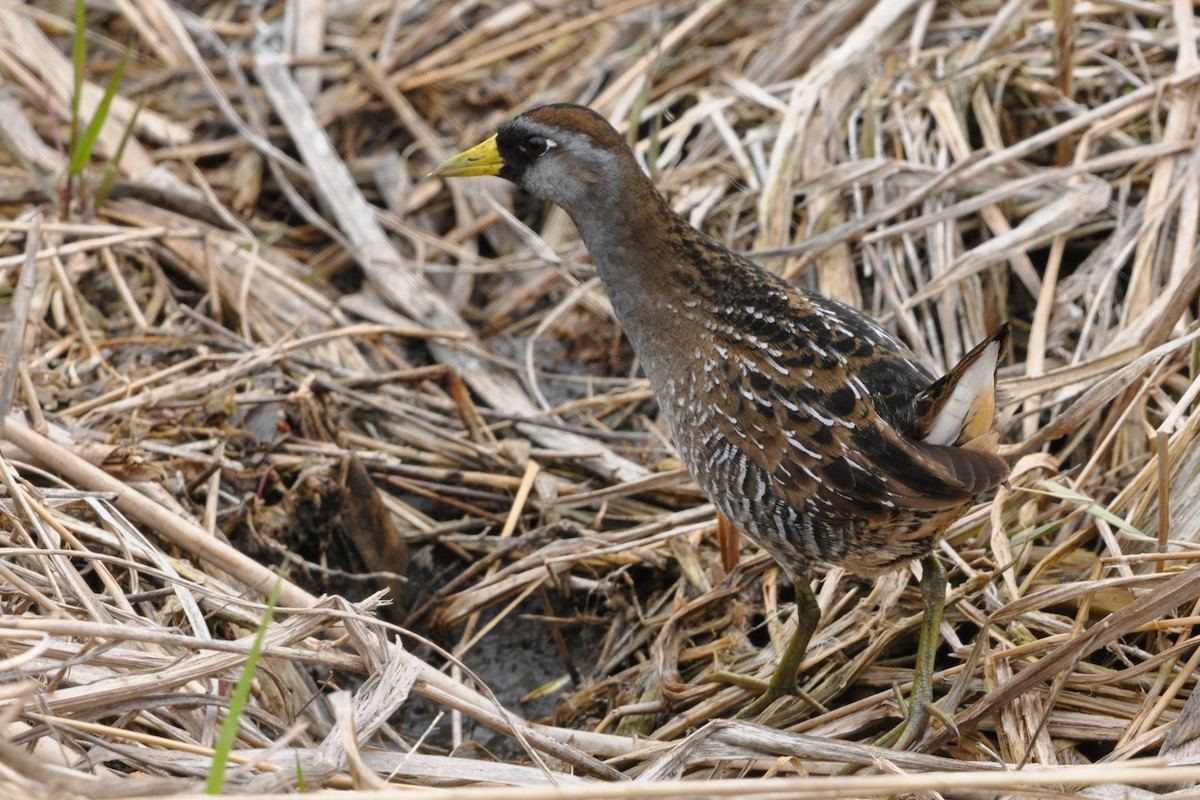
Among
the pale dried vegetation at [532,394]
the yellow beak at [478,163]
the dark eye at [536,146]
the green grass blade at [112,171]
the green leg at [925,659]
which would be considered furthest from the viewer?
the green grass blade at [112,171]

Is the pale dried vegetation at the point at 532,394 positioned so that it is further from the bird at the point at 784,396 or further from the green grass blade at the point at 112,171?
the bird at the point at 784,396

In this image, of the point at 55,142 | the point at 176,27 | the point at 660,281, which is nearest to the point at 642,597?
Answer: the point at 660,281

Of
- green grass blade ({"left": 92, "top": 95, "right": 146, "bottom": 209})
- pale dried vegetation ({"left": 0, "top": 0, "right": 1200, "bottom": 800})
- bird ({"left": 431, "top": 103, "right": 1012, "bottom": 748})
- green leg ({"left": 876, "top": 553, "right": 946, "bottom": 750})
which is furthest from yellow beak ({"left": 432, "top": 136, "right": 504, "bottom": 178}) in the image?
green leg ({"left": 876, "top": 553, "right": 946, "bottom": 750})

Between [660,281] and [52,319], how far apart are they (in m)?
2.01

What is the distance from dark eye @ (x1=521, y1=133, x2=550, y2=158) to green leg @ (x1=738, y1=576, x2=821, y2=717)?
1.21 m

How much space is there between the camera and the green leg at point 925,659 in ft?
8.93

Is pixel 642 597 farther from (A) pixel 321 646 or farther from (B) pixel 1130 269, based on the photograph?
(B) pixel 1130 269

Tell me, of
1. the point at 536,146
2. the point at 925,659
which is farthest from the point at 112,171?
the point at 925,659

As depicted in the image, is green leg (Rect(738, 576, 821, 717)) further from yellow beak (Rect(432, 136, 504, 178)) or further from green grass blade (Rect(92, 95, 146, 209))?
green grass blade (Rect(92, 95, 146, 209))

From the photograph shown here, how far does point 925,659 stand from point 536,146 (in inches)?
59.7

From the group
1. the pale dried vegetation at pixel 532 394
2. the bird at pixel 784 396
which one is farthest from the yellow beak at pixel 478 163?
the pale dried vegetation at pixel 532 394

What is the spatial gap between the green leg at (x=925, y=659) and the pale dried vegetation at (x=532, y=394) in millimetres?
54

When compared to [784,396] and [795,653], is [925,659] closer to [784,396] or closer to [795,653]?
[795,653]

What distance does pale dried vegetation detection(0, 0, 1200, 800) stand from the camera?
252cm
